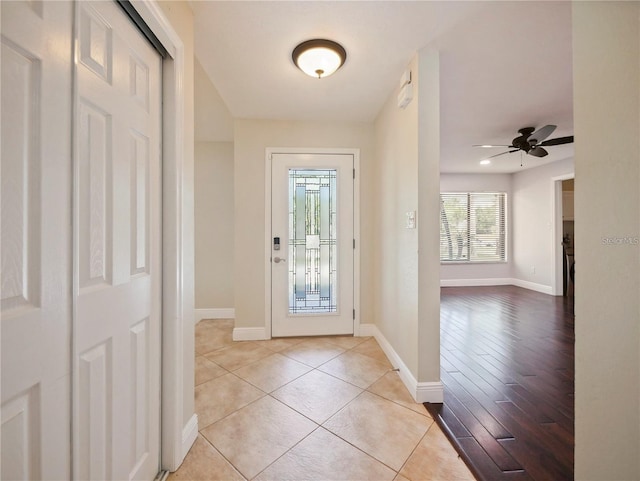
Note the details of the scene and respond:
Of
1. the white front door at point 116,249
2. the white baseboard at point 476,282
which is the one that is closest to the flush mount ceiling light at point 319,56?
the white front door at point 116,249

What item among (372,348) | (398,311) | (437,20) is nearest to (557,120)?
(437,20)

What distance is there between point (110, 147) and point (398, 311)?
7.31ft

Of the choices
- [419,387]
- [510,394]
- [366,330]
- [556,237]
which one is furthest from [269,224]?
[556,237]

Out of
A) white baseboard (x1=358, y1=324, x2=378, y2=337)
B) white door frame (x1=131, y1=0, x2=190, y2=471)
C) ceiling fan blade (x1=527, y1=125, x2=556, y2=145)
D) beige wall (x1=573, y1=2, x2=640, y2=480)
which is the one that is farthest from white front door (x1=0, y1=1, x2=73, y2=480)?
ceiling fan blade (x1=527, y1=125, x2=556, y2=145)

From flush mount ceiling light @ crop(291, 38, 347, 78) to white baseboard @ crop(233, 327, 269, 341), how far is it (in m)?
2.58

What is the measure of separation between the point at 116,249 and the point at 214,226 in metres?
2.99

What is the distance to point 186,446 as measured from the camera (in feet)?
4.67

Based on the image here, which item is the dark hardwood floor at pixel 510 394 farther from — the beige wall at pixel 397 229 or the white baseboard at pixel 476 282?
the white baseboard at pixel 476 282

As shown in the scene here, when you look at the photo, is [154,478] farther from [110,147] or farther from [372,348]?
[372,348]

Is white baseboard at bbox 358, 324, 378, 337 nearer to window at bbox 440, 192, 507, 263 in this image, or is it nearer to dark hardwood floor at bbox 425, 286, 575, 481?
dark hardwood floor at bbox 425, 286, 575, 481

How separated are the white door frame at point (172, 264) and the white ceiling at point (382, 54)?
0.59m

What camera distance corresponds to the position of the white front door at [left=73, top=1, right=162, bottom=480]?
2.85ft

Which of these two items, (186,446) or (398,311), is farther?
(398,311)

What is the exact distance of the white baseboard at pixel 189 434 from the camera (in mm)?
1407
